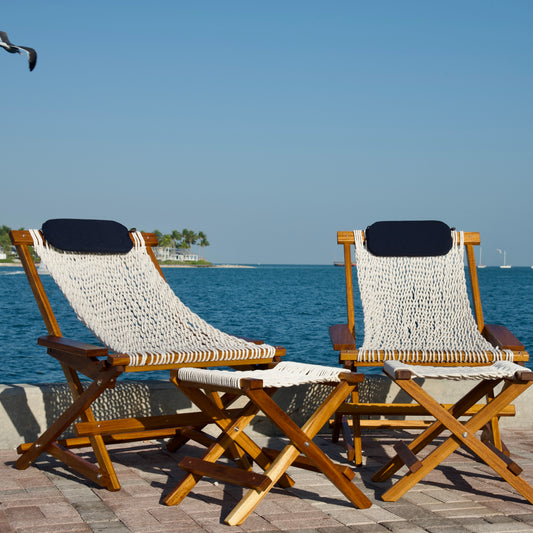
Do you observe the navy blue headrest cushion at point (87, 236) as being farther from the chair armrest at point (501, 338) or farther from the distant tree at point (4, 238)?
the distant tree at point (4, 238)

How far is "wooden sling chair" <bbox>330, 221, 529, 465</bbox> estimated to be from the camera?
3.07m

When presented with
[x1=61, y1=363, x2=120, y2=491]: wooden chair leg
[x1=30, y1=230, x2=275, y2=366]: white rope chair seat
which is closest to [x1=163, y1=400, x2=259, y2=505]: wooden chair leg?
[x1=61, y1=363, x2=120, y2=491]: wooden chair leg

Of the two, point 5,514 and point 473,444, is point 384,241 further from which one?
point 5,514

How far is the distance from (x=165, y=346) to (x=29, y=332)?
1884cm

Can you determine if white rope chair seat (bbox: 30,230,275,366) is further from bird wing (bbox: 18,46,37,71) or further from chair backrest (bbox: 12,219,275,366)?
bird wing (bbox: 18,46,37,71)

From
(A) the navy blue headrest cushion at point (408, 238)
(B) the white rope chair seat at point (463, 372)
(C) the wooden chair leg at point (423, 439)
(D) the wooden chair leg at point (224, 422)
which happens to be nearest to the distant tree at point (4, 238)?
(A) the navy blue headrest cushion at point (408, 238)

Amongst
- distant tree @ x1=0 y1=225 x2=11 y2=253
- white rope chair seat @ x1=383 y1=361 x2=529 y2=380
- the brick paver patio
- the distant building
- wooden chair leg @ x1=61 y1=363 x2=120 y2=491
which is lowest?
the distant building

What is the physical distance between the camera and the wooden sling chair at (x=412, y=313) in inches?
121

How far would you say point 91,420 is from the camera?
109 inches

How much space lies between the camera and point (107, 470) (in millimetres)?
2625

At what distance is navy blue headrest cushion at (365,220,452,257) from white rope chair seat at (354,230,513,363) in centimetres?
4

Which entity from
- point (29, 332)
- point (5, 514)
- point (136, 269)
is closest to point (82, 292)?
point (136, 269)

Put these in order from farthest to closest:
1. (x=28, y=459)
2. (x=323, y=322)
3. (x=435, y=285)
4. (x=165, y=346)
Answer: (x=323, y=322), (x=435, y=285), (x=165, y=346), (x=28, y=459)

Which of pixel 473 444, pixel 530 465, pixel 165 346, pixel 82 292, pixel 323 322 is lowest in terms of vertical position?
pixel 323 322
